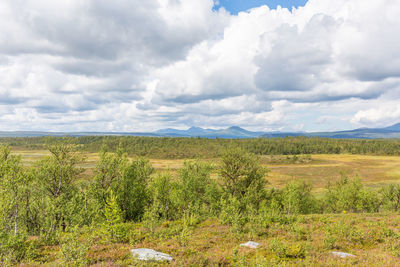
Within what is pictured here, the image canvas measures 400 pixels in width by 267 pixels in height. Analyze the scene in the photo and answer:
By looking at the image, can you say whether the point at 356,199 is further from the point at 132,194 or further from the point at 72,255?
the point at 72,255

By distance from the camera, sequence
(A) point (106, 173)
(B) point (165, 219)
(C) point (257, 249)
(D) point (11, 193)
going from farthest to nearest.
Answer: (B) point (165, 219) → (A) point (106, 173) → (D) point (11, 193) → (C) point (257, 249)

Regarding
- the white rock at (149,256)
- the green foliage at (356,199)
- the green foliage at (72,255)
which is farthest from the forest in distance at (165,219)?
the white rock at (149,256)

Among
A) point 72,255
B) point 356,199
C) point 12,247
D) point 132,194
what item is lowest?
point 356,199

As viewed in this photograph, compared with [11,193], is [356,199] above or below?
below

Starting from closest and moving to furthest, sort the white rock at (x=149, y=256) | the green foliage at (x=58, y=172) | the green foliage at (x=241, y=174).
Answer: the white rock at (x=149, y=256) < the green foliage at (x=58, y=172) < the green foliage at (x=241, y=174)

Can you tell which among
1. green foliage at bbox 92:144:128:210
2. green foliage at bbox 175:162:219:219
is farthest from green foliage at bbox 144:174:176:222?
green foliage at bbox 92:144:128:210

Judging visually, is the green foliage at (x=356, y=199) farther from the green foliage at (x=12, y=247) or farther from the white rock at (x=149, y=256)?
the green foliage at (x=12, y=247)

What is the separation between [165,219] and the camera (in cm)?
3497

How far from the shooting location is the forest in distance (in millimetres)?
13844

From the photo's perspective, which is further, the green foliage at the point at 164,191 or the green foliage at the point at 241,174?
the green foliage at the point at 241,174

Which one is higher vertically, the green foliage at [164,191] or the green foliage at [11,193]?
the green foliage at [11,193]

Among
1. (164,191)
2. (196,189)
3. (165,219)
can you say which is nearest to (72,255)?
(165,219)

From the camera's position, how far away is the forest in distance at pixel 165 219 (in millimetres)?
13844

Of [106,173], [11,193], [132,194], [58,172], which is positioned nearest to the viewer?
[11,193]
